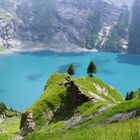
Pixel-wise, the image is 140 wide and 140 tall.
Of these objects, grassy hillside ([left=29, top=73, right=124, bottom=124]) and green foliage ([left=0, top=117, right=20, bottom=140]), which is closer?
grassy hillside ([left=29, top=73, right=124, bottom=124])

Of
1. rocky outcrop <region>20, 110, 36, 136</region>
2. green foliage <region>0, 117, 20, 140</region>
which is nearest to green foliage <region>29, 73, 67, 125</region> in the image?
rocky outcrop <region>20, 110, 36, 136</region>

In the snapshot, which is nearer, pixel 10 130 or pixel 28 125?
pixel 28 125

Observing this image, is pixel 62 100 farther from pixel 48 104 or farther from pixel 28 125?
pixel 28 125

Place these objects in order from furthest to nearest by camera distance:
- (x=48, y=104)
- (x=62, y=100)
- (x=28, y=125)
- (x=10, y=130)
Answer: (x=10, y=130) < (x=62, y=100) < (x=48, y=104) < (x=28, y=125)

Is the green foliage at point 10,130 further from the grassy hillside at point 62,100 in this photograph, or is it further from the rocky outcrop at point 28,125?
the grassy hillside at point 62,100

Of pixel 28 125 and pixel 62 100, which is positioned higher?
pixel 62 100

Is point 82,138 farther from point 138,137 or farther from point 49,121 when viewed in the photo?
point 49,121

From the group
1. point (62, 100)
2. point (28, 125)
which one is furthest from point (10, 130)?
point (28, 125)

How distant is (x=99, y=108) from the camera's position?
5006 centimetres

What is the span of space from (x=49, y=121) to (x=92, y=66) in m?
39.6

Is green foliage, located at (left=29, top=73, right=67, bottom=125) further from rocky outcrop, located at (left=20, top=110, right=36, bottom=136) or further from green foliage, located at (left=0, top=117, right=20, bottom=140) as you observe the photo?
green foliage, located at (left=0, top=117, right=20, bottom=140)

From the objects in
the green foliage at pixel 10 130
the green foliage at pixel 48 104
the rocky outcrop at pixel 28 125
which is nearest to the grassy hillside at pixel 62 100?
the green foliage at pixel 48 104

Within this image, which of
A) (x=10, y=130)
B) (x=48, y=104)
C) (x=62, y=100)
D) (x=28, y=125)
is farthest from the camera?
(x=10, y=130)

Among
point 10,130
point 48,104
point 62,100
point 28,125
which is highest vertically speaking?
point 62,100
